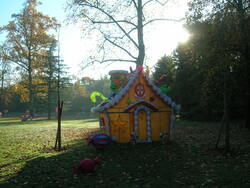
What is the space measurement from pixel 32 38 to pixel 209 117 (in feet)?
80.4

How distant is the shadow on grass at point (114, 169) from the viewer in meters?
6.16

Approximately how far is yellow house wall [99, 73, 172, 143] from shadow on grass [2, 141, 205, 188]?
3.73 feet

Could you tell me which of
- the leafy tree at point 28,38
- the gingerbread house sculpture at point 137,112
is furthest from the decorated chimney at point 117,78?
the leafy tree at point 28,38

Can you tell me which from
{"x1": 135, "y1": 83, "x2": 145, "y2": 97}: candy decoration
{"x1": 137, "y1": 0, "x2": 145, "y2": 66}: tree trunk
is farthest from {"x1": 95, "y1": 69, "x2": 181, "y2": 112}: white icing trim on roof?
{"x1": 137, "y1": 0, "x2": 145, "y2": 66}: tree trunk

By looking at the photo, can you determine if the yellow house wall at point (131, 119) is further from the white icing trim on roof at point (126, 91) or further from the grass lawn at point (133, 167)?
the grass lawn at point (133, 167)

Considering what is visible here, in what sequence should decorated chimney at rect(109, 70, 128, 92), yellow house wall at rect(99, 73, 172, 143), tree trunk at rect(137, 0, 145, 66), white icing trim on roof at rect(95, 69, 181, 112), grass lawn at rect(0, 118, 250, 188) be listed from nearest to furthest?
grass lawn at rect(0, 118, 250, 188) < white icing trim on roof at rect(95, 69, 181, 112) < yellow house wall at rect(99, 73, 172, 143) < decorated chimney at rect(109, 70, 128, 92) < tree trunk at rect(137, 0, 145, 66)

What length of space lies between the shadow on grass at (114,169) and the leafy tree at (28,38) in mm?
25798

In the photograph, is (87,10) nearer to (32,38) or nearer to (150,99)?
(150,99)

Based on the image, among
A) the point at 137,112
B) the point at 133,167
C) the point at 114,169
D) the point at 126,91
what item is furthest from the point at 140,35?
the point at 114,169

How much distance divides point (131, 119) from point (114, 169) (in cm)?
407

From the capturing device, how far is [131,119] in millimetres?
11273

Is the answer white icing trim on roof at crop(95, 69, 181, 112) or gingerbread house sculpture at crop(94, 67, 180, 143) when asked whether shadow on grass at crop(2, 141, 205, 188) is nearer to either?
gingerbread house sculpture at crop(94, 67, 180, 143)

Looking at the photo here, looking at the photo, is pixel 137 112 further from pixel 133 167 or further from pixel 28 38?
pixel 28 38

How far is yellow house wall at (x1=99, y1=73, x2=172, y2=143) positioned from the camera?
36.9 feet
